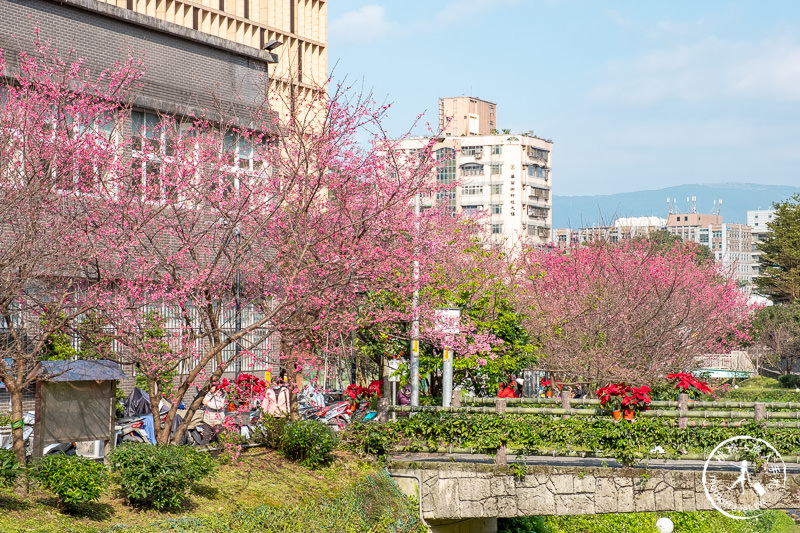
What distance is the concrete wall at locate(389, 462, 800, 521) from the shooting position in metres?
17.2

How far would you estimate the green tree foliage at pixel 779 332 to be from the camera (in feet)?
223

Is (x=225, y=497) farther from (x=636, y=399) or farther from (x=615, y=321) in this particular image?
(x=615, y=321)

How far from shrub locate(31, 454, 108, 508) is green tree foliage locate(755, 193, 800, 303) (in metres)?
62.6

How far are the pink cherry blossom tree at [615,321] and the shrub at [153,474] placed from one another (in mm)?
12621

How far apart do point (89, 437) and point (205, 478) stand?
2.02 metres

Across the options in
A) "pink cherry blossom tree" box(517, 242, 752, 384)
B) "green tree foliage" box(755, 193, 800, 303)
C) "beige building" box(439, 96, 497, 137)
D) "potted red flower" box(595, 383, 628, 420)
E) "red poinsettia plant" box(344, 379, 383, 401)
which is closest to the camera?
"potted red flower" box(595, 383, 628, 420)

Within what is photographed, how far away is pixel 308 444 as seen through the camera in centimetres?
1772

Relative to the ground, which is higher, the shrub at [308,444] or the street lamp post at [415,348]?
the street lamp post at [415,348]

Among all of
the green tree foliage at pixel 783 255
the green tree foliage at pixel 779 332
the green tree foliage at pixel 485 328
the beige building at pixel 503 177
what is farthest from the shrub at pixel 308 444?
the beige building at pixel 503 177

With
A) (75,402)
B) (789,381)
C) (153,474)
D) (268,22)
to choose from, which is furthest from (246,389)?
(268,22)

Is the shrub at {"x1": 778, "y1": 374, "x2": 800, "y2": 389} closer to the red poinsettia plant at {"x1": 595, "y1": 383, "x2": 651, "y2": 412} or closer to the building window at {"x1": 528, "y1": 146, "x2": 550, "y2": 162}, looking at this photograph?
the red poinsettia plant at {"x1": 595, "y1": 383, "x2": 651, "y2": 412}

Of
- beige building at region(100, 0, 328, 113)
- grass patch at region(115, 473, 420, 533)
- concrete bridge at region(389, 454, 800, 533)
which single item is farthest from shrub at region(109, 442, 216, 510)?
beige building at region(100, 0, 328, 113)

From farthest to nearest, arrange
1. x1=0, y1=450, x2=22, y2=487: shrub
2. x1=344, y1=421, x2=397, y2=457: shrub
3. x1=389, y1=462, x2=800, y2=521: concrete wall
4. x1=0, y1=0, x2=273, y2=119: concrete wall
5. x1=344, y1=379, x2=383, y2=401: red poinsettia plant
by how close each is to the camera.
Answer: x1=0, y1=0, x2=273, y2=119: concrete wall → x1=344, y1=379, x2=383, y2=401: red poinsettia plant → x1=344, y1=421, x2=397, y2=457: shrub → x1=389, y1=462, x2=800, y2=521: concrete wall → x1=0, y1=450, x2=22, y2=487: shrub

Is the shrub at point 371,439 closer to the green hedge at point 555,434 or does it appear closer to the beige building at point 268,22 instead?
the green hedge at point 555,434
